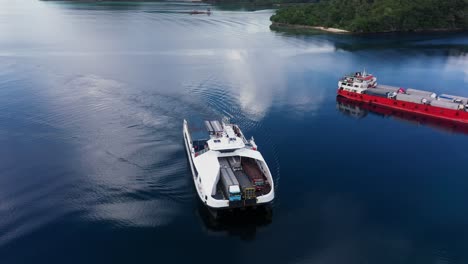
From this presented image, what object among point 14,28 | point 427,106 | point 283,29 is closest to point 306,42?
point 283,29

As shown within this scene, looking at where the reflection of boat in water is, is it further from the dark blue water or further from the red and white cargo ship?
the dark blue water

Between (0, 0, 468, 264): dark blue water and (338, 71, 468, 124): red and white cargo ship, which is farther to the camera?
(338, 71, 468, 124): red and white cargo ship

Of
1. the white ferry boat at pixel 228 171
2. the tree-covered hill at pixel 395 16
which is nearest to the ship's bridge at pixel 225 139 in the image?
the white ferry boat at pixel 228 171

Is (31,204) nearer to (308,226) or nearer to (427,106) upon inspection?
(308,226)

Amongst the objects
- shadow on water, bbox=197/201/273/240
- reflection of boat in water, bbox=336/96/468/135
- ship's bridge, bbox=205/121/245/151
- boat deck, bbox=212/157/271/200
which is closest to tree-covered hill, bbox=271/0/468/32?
reflection of boat in water, bbox=336/96/468/135

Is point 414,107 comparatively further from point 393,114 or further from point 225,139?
point 225,139

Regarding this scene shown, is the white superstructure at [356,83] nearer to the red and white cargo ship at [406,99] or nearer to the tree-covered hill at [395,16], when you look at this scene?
the red and white cargo ship at [406,99]
